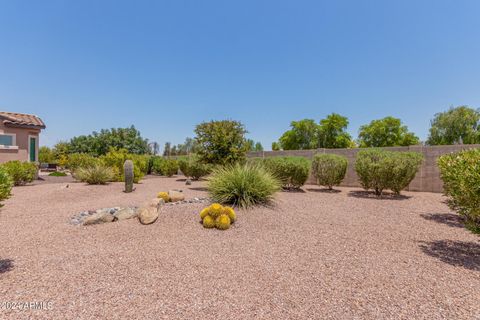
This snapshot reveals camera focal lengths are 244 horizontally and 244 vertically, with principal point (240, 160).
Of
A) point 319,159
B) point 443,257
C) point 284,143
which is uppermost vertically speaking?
point 284,143

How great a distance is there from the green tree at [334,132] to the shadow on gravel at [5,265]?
45.5 meters

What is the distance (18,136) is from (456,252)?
789 inches

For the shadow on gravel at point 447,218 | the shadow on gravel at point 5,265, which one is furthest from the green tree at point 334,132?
the shadow on gravel at point 5,265

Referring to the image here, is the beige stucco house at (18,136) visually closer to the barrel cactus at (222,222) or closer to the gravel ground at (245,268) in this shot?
the gravel ground at (245,268)

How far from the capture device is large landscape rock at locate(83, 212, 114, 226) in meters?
5.19

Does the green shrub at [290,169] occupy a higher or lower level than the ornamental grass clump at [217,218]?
higher

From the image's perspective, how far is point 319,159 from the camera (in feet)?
36.2

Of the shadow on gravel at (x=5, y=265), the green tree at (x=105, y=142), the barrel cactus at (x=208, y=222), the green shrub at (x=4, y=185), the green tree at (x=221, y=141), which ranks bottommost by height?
the shadow on gravel at (x=5, y=265)

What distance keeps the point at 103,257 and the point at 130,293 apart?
1241mm

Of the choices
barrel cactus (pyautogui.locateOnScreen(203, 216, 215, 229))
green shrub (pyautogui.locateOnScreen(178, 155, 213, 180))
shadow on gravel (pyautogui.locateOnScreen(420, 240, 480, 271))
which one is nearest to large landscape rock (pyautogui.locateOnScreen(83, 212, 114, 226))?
barrel cactus (pyautogui.locateOnScreen(203, 216, 215, 229))

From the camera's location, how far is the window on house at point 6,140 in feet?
45.9

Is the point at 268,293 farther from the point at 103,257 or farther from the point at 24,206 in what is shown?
the point at 24,206

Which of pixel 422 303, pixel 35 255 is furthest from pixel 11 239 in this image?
pixel 422 303

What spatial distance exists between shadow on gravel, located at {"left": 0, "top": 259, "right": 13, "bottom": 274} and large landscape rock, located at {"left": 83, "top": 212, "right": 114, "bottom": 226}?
1770 mm
